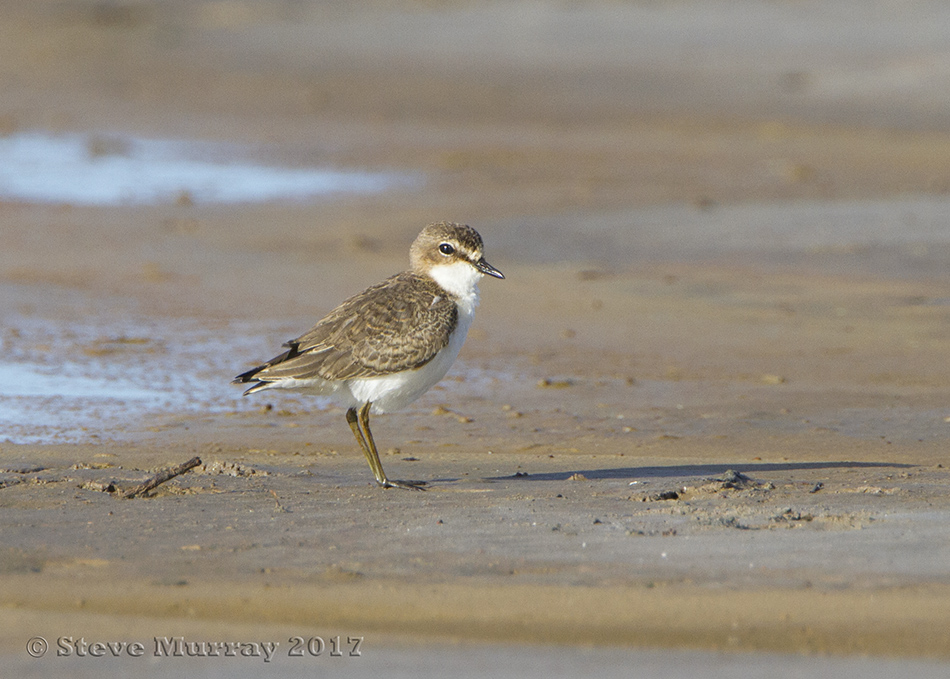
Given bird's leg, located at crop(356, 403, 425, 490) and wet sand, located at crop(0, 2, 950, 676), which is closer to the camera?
wet sand, located at crop(0, 2, 950, 676)

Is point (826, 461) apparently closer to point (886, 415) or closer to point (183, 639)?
point (886, 415)

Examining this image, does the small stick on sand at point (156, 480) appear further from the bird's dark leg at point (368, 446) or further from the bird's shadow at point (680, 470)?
the bird's shadow at point (680, 470)

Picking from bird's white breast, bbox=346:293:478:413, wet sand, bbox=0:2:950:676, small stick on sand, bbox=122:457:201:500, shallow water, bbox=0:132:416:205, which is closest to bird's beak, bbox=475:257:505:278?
bird's white breast, bbox=346:293:478:413

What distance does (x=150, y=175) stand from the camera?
59.2ft

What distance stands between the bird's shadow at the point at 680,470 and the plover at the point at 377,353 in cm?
63

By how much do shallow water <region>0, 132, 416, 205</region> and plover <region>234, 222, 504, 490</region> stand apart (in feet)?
31.2

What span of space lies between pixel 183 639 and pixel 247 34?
32.3m

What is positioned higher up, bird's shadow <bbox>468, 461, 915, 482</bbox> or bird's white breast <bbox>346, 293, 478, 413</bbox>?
bird's white breast <bbox>346, 293, 478, 413</bbox>

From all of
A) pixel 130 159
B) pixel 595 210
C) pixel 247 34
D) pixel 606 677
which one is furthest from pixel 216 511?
pixel 247 34

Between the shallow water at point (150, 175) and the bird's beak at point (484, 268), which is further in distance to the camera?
the shallow water at point (150, 175)

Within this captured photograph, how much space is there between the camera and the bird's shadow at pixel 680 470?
6.77m

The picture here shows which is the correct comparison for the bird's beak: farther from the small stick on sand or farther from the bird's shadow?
the small stick on sand

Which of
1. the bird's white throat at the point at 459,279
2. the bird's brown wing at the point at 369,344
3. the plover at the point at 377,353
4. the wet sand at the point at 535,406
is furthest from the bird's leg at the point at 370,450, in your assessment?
the bird's white throat at the point at 459,279

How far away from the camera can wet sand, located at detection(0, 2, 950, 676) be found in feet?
15.2
